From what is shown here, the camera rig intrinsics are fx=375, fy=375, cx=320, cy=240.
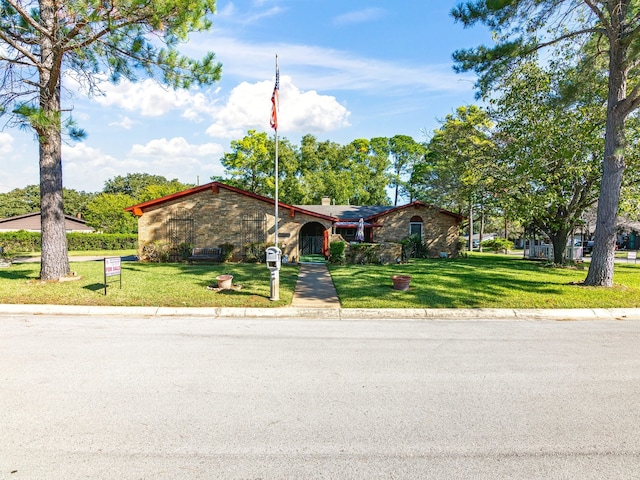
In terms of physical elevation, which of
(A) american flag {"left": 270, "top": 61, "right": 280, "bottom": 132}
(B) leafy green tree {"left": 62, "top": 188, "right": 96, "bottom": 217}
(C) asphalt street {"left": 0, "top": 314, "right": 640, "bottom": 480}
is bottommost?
(C) asphalt street {"left": 0, "top": 314, "right": 640, "bottom": 480}

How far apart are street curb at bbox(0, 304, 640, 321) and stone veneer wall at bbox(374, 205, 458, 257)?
16.5 metres

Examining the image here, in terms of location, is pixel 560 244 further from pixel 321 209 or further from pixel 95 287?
pixel 95 287

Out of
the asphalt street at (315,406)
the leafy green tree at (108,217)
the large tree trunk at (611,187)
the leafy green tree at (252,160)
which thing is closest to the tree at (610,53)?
the large tree trunk at (611,187)

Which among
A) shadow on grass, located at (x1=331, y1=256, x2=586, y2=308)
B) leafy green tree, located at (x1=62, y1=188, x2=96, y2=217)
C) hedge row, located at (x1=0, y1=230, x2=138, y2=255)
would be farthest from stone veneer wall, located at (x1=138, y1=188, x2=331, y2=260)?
leafy green tree, located at (x1=62, y1=188, x2=96, y2=217)

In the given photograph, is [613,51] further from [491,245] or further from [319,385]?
[491,245]

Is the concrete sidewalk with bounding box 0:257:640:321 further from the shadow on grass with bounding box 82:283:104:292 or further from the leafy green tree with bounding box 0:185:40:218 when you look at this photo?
the leafy green tree with bounding box 0:185:40:218

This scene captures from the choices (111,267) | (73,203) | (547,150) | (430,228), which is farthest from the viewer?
(73,203)

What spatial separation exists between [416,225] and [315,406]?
2295 cm

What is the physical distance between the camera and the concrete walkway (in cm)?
960

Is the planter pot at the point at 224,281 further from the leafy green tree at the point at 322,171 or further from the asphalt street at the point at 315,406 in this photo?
the leafy green tree at the point at 322,171

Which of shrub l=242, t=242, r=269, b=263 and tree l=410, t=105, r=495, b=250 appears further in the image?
shrub l=242, t=242, r=269, b=263

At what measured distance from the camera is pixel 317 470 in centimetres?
288

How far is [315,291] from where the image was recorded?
1141cm

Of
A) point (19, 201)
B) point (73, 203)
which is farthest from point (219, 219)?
point (19, 201)
